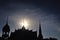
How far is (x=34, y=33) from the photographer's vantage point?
334 ft

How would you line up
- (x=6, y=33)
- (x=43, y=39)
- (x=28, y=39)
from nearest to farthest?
(x=28, y=39) → (x=6, y=33) → (x=43, y=39)

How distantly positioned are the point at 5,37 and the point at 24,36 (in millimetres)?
17900

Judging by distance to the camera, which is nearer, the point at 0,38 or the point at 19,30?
the point at 19,30

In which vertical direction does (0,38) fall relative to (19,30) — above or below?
below

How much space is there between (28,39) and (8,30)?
56.6 feet

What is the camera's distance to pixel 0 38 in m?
111

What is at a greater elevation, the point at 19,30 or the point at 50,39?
the point at 19,30

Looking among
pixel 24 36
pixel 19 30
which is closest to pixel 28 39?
pixel 24 36

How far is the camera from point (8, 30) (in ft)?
336

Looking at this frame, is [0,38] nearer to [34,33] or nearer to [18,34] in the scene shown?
[18,34]

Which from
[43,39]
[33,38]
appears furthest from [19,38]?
[43,39]

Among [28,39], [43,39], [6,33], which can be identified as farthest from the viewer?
[43,39]

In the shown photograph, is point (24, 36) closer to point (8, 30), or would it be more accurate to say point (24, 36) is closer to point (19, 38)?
point (19, 38)

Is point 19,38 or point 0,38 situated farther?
point 0,38
